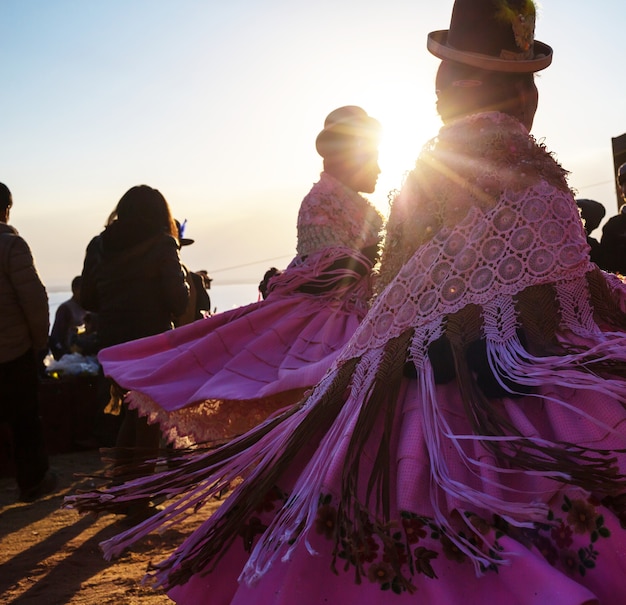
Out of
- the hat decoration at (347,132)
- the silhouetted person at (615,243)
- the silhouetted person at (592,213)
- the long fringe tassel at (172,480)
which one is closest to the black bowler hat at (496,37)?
the long fringe tassel at (172,480)

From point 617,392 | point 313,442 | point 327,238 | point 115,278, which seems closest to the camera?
point 617,392

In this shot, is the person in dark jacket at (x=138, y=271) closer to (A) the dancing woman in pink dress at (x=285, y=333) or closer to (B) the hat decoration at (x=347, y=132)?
(A) the dancing woman in pink dress at (x=285, y=333)

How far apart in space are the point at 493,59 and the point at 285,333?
2.06 metres

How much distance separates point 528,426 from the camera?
6.88 ft

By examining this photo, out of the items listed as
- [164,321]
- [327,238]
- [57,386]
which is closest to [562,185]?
[327,238]

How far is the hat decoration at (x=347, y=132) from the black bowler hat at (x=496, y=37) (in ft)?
7.52

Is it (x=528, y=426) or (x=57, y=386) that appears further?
(x=57, y=386)

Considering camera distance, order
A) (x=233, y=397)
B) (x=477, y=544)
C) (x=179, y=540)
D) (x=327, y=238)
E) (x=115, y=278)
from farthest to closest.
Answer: (x=115, y=278) → (x=179, y=540) → (x=327, y=238) → (x=233, y=397) → (x=477, y=544)

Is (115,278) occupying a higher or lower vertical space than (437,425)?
higher

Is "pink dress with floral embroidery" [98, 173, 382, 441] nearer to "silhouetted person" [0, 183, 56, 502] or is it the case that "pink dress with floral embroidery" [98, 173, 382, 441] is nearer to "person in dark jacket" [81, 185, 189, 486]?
"person in dark jacket" [81, 185, 189, 486]

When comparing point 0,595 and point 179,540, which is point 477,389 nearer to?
point 0,595

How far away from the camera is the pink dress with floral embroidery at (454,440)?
6.29ft

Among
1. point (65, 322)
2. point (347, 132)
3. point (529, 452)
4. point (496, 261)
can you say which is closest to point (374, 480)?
point (529, 452)

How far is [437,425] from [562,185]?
819mm
